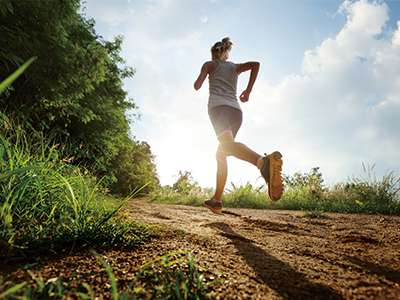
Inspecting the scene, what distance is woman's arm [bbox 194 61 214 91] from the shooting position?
3328 mm

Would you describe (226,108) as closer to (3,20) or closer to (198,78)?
(198,78)

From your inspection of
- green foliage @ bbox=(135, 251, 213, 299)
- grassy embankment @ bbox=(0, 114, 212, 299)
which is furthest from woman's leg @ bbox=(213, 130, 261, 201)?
green foliage @ bbox=(135, 251, 213, 299)

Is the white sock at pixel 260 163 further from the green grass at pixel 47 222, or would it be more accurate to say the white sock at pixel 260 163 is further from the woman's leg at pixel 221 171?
the green grass at pixel 47 222

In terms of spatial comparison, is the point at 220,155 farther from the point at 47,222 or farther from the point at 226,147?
the point at 47,222

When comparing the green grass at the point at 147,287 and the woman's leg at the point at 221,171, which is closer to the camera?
the green grass at the point at 147,287

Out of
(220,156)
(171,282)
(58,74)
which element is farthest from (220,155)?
(58,74)

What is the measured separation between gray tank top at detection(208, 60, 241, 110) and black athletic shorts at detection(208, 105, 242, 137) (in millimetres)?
47

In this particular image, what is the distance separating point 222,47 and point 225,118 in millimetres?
939

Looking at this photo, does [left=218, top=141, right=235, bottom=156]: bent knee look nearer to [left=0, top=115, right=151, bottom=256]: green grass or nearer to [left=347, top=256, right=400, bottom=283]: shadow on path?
[left=0, top=115, right=151, bottom=256]: green grass

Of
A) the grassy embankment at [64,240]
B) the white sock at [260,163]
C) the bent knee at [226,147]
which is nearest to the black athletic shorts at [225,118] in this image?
the bent knee at [226,147]

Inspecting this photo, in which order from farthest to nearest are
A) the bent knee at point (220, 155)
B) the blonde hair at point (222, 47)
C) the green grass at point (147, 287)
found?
the blonde hair at point (222, 47)
the bent knee at point (220, 155)
the green grass at point (147, 287)

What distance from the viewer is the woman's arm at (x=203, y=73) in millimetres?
3328

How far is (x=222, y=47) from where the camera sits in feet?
11.4

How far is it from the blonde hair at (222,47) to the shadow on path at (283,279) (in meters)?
2.57
